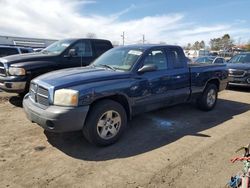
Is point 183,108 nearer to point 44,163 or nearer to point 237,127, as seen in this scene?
point 237,127

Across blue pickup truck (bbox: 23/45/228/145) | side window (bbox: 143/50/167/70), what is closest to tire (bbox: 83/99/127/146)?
blue pickup truck (bbox: 23/45/228/145)

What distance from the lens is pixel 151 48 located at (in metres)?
5.67

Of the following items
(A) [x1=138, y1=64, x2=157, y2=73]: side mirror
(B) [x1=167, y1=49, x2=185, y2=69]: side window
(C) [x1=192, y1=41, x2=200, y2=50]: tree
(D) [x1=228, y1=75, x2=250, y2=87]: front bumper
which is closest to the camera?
(A) [x1=138, y1=64, x2=157, y2=73]: side mirror

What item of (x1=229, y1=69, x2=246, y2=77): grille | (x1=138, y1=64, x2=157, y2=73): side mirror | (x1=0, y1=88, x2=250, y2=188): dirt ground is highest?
(x1=138, y1=64, x2=157, y2=73): side mirror

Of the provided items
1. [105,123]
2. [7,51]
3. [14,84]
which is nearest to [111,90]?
[105,123]

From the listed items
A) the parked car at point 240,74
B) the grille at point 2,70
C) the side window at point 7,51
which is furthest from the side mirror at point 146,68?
the side window at point 7,51

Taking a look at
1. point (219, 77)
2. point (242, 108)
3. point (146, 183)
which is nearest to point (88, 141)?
point (146, 183)

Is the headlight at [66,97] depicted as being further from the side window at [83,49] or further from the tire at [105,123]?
the side window at [83,49]

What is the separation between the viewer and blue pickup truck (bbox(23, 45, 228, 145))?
13.9 feet

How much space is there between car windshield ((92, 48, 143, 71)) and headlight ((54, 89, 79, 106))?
1358mm

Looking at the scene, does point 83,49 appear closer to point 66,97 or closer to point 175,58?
point 175,58

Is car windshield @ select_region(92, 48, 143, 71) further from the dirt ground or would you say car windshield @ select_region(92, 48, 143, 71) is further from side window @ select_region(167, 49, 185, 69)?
the dirt ground

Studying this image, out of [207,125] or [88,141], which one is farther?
[207,125]

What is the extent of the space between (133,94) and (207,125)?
6.77 feet
